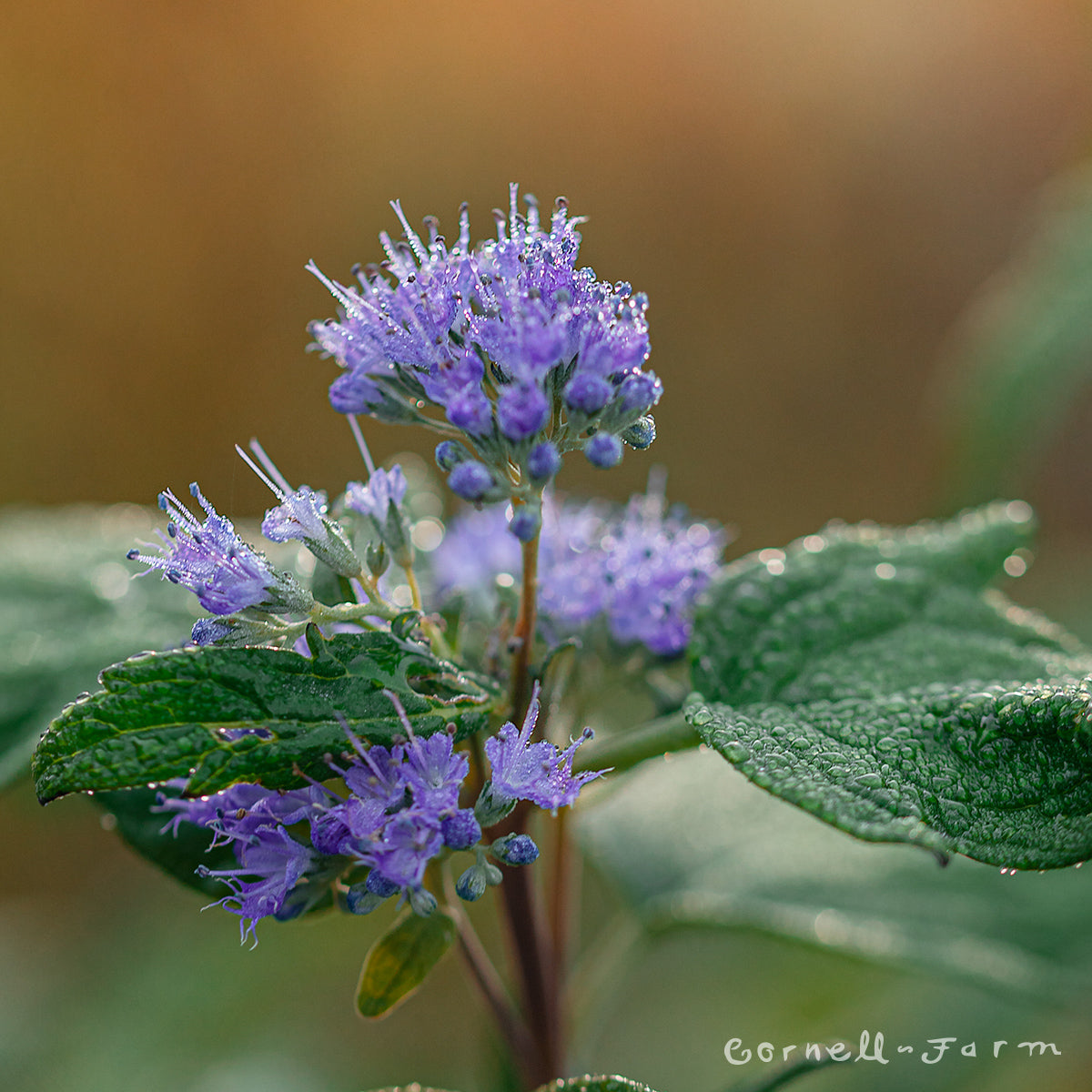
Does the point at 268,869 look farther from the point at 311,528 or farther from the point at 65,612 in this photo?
the point at 65,612

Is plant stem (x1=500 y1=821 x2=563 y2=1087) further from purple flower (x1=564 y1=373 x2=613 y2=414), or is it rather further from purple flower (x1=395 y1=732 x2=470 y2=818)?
purple flower (x1=564 y1=373 x2=613 y2=414)

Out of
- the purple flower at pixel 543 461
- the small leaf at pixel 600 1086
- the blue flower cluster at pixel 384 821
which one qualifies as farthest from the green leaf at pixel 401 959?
the purple flower at pixel 543 461

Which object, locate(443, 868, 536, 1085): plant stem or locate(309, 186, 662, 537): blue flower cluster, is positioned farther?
locate(443, 868, 536, 1085): plant stem

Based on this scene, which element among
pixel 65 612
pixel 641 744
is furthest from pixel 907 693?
pixel 65 612

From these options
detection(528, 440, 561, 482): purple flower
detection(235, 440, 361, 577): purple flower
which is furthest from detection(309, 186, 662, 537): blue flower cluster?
detection(235, 440, 361, 577): purple flower

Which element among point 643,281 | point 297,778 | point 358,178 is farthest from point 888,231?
point 297,778

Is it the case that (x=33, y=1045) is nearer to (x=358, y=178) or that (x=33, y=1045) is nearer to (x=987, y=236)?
(x=358, y=178)

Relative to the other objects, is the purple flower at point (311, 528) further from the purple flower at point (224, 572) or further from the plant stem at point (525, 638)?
the plant stem at point (525, 638)
